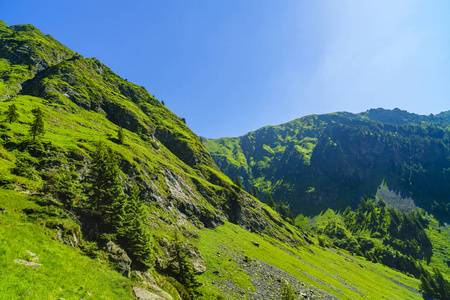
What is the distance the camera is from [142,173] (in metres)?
61.6

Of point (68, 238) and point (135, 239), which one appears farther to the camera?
point (135, 239)

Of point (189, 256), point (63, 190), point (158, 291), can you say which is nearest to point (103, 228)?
point (63, 190)

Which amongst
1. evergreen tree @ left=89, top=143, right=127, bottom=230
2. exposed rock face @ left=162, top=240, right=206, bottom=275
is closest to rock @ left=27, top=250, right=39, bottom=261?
evergreen tree @ left=89, top=143, right=127, bottom=230

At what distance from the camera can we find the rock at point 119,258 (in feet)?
86.8

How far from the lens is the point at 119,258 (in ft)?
89.7

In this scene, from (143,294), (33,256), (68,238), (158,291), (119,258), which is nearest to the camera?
(33,256)

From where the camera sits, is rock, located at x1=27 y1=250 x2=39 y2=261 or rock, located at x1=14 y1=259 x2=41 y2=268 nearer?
rock, located at x1=14 y1=259 x2=41 y2=268

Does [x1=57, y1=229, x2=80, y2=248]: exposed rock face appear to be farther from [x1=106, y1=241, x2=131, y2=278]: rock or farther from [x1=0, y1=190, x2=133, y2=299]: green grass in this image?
[x1=106, y1=241, x2=131, y2=278]: rock

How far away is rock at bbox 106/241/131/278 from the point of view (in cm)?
2647

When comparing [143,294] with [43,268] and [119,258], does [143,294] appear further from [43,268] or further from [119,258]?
[43,268]

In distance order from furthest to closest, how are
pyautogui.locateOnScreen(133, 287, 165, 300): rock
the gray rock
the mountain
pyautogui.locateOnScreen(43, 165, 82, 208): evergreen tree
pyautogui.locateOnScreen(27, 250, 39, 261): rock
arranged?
pyautogui.locateOnScreen(43, 165, 82, 208): evergreen tree, the gray rock, pyautogui.locateOnScreen(133, 287, 165, 300): rock, the mountain, pyautogui.locateOnScreen(27, 250, 39, 261): rock

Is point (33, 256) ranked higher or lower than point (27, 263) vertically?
A: lower

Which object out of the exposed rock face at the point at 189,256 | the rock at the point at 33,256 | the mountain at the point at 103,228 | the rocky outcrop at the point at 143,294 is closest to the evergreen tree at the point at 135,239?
the mountain at the point at 103,228

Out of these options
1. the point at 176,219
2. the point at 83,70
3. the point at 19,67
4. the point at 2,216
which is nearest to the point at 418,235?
the point at 176,219
